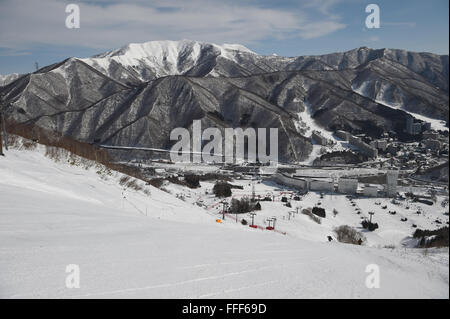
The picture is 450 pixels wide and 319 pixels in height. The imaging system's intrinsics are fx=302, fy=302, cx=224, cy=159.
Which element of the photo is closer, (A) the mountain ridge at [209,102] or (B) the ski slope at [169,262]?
(B) the ski slope at [169,262]

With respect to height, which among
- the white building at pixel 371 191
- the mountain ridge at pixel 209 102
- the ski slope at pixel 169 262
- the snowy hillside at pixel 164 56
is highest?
the snowy hillside at pixel 164 56

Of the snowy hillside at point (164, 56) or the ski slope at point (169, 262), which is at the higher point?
the snowy hillside at point (164, 56)

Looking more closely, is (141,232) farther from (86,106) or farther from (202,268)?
(86,106)

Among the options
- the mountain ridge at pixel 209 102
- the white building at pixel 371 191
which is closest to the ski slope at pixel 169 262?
the white building at pixel 371 191

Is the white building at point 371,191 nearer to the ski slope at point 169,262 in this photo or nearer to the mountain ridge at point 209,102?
the mountain ridge at point 209,102

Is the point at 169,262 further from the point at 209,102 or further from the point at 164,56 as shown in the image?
the point at 164,56

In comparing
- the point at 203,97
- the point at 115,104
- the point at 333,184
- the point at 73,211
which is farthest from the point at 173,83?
the point at 73,211

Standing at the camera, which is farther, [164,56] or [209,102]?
[164,56]

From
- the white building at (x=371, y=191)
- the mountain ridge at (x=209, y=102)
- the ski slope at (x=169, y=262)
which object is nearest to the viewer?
the ski slope at (x=169, y=262)

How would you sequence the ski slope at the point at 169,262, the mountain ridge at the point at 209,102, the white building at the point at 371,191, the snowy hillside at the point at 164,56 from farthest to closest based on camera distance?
the snowy hillside at the point at 164,56
the mountain ridge at the point at 209,102
the white building at the point at 371,191
the ski slope at the point at 169,262

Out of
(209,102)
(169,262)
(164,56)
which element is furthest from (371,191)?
(164,56)
